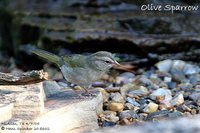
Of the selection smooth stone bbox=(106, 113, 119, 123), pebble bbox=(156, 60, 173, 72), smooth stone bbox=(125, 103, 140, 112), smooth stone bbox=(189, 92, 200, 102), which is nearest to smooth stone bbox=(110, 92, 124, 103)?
smooth stone bbox=(125, 103, 140, 112)

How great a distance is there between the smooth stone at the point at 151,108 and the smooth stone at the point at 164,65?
5.13ft

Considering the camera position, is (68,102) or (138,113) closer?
(68,102)

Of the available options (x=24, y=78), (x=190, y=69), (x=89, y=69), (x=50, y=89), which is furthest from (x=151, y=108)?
(x=190, y=69)

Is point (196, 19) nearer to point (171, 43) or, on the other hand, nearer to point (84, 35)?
point (171, 43)

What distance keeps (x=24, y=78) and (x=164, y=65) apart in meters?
2.66

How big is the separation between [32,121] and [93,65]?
124cm

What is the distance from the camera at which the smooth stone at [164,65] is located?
22.0 ft

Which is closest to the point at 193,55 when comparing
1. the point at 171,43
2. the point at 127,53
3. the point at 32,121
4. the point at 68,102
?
the point at 171,43

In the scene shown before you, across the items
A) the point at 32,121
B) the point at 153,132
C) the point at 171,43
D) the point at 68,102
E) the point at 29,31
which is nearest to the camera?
the point at 153,132

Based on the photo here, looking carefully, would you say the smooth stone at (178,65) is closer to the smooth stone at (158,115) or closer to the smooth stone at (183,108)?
the smooth stone at (183,108)

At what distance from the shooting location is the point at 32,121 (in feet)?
13.3

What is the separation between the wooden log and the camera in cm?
443

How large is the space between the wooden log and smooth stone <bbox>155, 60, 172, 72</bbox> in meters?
2.54

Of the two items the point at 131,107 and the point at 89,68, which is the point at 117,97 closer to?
the point at 131,107
